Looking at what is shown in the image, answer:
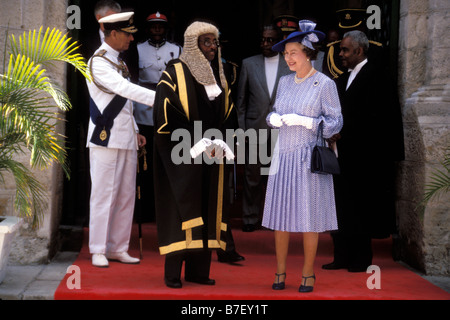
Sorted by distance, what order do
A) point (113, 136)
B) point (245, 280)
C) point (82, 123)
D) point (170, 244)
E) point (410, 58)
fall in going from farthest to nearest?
point (82, 123)
point (410, 58)
point (113, 136)
point (245, 280)
point (170, 244)

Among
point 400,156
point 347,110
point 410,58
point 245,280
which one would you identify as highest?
point 410,58

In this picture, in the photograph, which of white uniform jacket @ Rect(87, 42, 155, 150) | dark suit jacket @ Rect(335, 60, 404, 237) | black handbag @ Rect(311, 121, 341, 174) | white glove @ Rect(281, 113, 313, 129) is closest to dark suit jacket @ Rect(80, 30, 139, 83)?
white uniform jacket @ Rect(87, 42, 155, 150)

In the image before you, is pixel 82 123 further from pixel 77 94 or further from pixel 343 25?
pixel 343 25

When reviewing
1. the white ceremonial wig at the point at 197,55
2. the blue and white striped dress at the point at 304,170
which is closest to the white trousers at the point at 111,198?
the white ceremonial wig at the point at 197,55

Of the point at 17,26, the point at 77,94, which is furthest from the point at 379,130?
the point at 17,26

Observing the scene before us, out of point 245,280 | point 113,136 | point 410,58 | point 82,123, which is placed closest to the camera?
point 245,280

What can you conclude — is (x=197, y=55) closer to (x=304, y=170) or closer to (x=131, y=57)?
(x=304, y=170)

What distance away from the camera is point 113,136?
5820 millimetres

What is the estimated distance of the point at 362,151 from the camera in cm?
604

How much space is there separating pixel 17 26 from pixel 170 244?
2.36 metres

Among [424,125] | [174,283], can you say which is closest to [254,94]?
[424,125]

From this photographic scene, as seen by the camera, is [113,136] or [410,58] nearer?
[113,136]

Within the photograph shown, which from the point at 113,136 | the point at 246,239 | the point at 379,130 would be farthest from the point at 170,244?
the point at 379,130

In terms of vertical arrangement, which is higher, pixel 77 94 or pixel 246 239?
pixel 77 94
